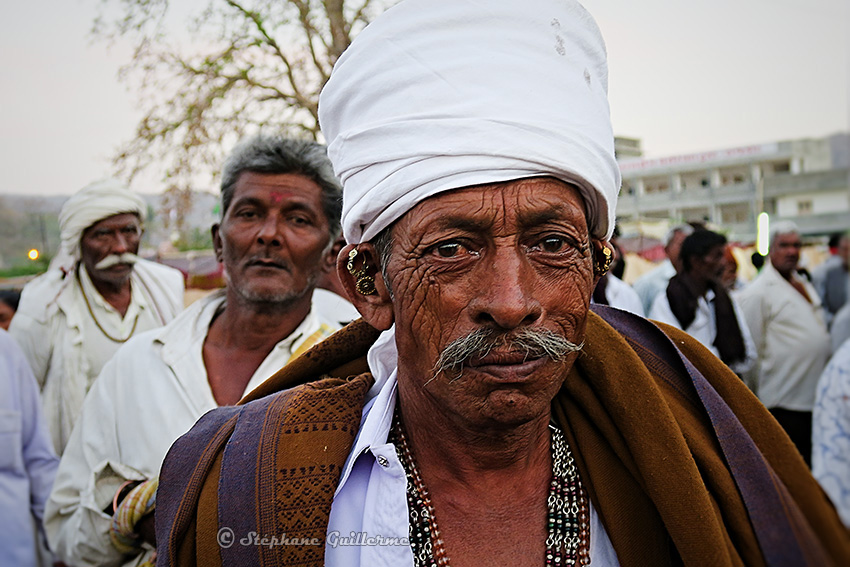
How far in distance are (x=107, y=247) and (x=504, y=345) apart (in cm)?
379

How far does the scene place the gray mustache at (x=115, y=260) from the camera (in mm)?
4363

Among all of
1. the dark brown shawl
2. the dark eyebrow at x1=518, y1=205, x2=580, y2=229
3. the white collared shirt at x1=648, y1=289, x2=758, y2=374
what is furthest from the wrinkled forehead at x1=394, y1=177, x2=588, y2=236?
the white collared shirt at x1=648, y1=289, x2=758, y2=374

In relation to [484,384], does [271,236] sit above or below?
above

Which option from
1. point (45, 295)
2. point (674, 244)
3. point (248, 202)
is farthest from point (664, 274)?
point (45, 295)

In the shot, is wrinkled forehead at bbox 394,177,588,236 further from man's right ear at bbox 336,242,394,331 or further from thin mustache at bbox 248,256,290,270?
thin mustache at bbox 248,256,290,270

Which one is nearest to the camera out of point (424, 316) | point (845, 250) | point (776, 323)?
point (845, 250)

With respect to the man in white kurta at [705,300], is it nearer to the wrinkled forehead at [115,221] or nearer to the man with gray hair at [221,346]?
the man with gray hair at [221,346]

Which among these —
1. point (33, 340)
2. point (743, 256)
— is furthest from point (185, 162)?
point (743, 256)

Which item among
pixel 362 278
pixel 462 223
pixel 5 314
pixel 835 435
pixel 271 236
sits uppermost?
pixel 271 236

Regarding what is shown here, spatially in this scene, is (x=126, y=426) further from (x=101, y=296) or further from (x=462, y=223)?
(x=101, y=296)

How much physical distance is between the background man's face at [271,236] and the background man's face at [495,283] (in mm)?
1333

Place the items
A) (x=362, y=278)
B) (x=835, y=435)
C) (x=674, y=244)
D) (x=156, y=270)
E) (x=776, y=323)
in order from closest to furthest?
1. (x=835, y=435)
2. (x=362, y=278)
3. (x=156, y=270)
4. (x=776, y=323)
5. (x=674, y=244)

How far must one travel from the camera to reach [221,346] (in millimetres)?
2879

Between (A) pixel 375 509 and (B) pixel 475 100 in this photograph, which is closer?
(B) pixel 475 100
